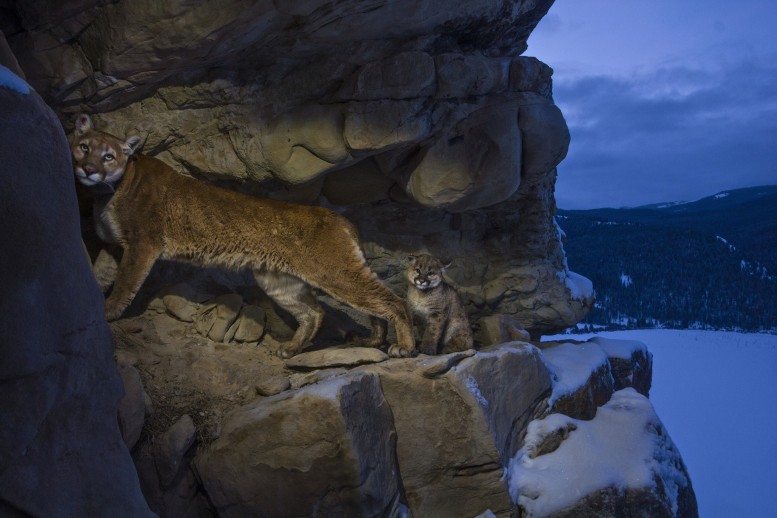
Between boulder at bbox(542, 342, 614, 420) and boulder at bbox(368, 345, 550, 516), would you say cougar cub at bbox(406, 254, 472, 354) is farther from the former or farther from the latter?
boulder at bbox(368, 345, 550, 516)

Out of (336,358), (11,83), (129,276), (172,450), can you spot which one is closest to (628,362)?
(336,358)

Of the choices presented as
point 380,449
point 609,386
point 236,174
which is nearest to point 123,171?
point 236,174

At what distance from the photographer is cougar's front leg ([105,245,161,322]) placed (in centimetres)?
449

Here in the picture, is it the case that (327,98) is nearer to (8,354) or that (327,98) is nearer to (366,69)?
(366,69)

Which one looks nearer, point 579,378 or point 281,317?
point 579,378

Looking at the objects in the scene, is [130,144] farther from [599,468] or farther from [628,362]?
[628,362]

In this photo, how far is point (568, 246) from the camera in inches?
409

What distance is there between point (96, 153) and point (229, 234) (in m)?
1.15

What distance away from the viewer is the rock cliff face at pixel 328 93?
427cm

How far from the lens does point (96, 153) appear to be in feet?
14.3

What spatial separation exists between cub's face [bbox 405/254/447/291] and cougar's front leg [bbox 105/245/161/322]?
2.29 m

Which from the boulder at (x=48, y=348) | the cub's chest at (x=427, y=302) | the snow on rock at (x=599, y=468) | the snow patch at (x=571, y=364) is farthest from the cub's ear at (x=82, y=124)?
the snow patch at (x=571, y=364)

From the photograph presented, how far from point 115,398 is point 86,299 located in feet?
1.79

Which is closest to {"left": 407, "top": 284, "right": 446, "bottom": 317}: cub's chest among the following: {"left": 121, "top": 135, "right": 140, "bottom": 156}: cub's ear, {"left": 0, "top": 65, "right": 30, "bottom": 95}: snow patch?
{"left": 121, "top": 135, "right": 140, "bottom": 156}: cub's ear
